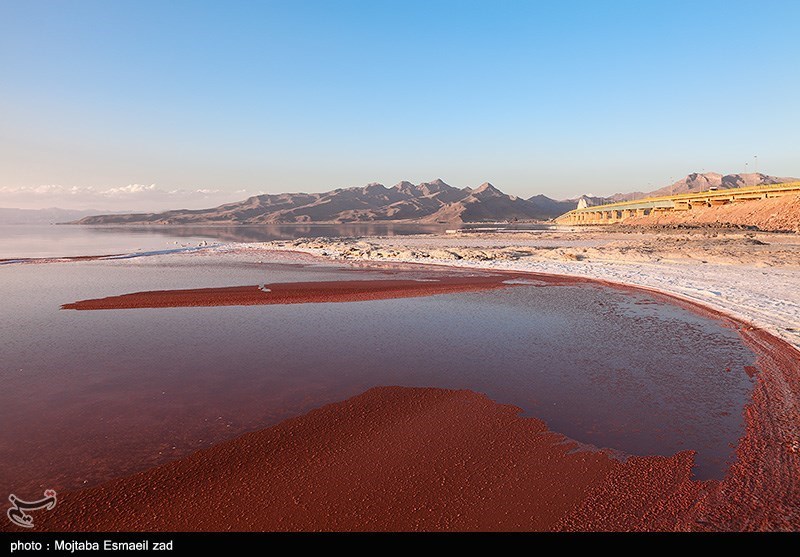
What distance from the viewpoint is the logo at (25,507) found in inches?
201

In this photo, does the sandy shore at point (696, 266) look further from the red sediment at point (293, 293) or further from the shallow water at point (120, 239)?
the shallow water at point (120, 239)

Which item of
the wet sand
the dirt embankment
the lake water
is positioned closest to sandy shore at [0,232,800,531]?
the wet sand

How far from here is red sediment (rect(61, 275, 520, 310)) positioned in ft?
61.5

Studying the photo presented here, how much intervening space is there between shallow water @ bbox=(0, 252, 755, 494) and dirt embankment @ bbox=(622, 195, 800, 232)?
4727 cm

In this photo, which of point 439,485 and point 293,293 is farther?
point 293,293

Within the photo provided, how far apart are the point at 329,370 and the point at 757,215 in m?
69.4

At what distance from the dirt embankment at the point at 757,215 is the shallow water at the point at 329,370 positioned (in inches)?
1861

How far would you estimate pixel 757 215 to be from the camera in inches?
2290

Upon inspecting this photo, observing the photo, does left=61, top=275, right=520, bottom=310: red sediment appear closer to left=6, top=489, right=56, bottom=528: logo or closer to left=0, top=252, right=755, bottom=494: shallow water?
left=0, top=252, right=755, bottom=494: shallow water

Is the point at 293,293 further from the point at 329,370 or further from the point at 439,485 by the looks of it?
the point at 439,485

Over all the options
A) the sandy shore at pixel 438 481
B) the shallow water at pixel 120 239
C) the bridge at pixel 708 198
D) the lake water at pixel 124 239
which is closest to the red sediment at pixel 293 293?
the sandy shore at pixel 438 481

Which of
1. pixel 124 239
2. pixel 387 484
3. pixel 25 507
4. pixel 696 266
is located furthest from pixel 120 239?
pixel 387 484

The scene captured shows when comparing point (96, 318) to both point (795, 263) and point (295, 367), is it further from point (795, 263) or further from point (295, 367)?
point (795, 263)
